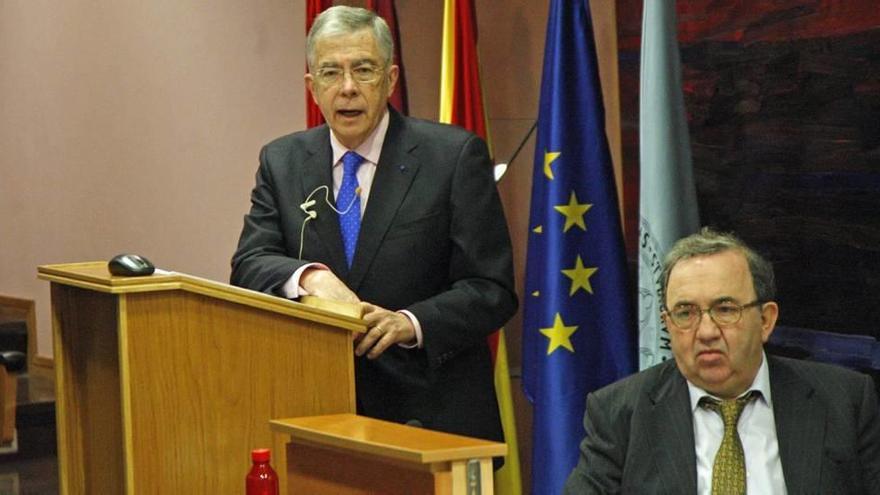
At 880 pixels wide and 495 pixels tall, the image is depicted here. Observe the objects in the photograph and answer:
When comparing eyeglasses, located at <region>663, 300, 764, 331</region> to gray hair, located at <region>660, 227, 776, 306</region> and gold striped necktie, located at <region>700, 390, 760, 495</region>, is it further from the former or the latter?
gold striped necktie, located at <region>700, 390, 760, 495</region>

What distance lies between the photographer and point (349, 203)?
119 inches

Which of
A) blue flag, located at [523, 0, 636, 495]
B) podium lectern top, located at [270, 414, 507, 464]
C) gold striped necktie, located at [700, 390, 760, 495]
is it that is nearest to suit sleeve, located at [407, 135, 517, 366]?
podium lectern top, located at [270, 414, 507, 464]

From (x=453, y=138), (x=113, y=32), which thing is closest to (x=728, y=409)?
(x=453, y=138)

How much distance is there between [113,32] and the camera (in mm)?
7461

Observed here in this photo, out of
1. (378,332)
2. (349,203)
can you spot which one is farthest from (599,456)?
(349,203)

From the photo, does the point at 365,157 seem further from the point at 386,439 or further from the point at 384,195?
the point at 386,439

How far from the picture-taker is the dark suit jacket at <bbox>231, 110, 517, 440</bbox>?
2.89 metres

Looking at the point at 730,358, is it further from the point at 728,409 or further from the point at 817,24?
the point at 817,24

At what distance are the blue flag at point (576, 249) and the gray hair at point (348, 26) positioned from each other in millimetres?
1101

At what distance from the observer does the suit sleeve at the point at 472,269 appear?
2857 millimetres

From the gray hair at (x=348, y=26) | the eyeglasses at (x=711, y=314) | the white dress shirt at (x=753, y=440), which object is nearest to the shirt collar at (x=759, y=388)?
the white dress shirt at (x=753, y=440)

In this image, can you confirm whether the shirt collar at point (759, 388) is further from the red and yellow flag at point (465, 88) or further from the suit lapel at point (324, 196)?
the red and yellow flag at point (465, 88)

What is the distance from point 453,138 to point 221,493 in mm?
928

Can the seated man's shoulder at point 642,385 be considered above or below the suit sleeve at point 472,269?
below
